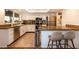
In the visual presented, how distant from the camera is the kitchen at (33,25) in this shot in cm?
459

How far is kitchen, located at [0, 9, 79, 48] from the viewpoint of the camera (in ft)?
15.0

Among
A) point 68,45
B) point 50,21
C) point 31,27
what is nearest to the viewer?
point 68,45

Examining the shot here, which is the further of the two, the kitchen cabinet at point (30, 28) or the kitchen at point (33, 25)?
the kitchen cabinet at point (30, 28)

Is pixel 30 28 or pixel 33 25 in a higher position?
pixel 33 25

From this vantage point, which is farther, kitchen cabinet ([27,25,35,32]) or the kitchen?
kitchen cabinet ([27,25,35,32])

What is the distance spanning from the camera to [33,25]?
9.47 m
